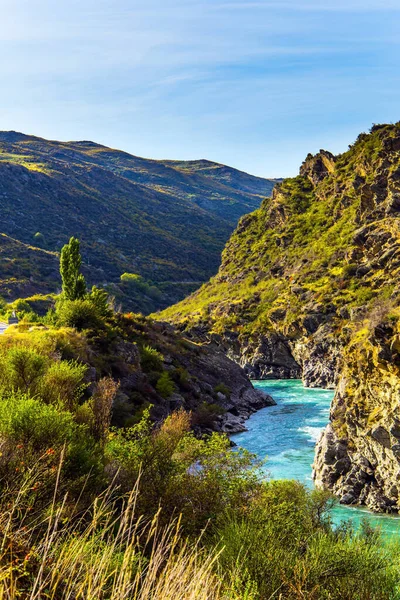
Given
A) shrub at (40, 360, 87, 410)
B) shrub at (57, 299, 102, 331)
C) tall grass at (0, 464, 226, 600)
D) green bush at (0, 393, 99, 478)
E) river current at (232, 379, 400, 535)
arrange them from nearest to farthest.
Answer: tall grass at (0, 464, 226, 600) < green bush at (0, 393, 99, 478) < shrub at (40, 360, 87, 410) < river current at (232, 379, 400, 535) < shrub at (57, 299, 102, 331)

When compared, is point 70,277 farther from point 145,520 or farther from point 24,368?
point 145,520

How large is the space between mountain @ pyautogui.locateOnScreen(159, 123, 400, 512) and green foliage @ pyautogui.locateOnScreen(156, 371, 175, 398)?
19591 mm

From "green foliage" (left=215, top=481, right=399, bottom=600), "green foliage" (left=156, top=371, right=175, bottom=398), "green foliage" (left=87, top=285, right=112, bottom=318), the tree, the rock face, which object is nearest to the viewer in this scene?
"green foliage" (left=215, top=481, right=399, bottom=600)

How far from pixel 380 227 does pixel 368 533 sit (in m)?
79.0

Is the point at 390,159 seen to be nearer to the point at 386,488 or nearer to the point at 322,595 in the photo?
the point at 386,488

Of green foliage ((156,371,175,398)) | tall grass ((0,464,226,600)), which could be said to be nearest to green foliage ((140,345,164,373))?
green foliage ((156,371,175,398))

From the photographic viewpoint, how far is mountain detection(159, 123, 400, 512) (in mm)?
29923

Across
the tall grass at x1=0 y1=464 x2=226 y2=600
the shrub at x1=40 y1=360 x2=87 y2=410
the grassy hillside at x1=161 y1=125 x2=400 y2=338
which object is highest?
the grassy hillside at x1=161 y1=125 x2=400 y2=338

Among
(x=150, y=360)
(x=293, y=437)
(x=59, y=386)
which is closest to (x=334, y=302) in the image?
(x=293, y=437)

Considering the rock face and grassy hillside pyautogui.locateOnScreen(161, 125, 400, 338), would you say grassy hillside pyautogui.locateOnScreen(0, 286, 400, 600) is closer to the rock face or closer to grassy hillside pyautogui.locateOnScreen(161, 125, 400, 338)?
the rock face

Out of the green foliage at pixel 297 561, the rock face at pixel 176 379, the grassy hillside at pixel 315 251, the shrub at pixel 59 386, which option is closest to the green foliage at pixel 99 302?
the rock face at pixel 176 379

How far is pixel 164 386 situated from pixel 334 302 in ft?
156

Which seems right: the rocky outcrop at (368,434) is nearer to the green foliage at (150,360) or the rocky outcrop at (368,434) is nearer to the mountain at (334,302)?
the mountain at (334,302)

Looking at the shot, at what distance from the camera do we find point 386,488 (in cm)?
2775
